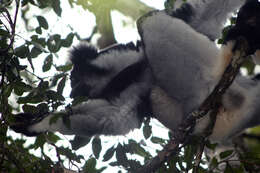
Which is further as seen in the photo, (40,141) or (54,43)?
(54,43)

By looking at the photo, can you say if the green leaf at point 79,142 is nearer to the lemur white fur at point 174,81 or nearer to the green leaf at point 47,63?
the lemur white fur at point 174,81

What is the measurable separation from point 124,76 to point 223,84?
4.72 ft

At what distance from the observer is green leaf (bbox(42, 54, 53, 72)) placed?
3.50 m

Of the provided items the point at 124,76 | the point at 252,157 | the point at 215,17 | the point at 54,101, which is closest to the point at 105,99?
the point at 124,76

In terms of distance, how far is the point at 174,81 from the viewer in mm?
3559

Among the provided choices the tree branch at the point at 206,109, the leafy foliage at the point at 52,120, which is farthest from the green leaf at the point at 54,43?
the tree branch at the point at 206,109

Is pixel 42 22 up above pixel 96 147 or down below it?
above

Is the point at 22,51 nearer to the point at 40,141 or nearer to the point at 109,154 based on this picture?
the point at 40,141

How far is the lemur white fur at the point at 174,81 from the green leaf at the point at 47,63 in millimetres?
557

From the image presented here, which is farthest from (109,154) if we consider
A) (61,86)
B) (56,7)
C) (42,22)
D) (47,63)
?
(56,7)

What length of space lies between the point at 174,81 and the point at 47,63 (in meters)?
1.31

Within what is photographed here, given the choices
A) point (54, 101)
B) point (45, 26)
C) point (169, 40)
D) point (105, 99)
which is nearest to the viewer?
point (54, 101)

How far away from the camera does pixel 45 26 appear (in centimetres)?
378

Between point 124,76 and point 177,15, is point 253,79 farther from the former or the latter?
point 124,76
